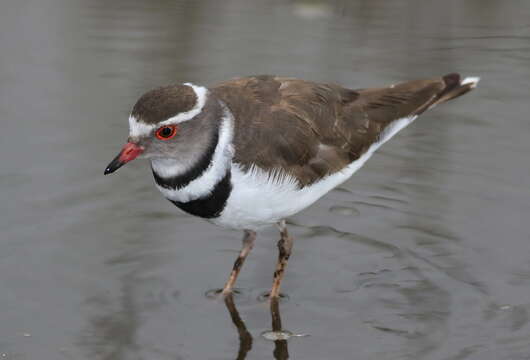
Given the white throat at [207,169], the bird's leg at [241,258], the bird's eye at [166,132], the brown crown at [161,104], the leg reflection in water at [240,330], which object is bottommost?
the leg reflection in water at [240,330]

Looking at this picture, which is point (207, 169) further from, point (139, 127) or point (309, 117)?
point (309, 117)

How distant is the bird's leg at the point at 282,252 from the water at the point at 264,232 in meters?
0.14

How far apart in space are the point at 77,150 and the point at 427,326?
3.71 metres

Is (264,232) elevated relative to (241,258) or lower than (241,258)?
lower

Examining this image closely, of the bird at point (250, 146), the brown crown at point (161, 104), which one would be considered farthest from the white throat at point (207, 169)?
the brown crown at point (161, 104)

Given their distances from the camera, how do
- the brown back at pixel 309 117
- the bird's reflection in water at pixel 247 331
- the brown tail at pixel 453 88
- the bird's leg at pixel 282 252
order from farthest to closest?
the brown tail at pixel 453 88
the bird's leg at pixel 282 252
the brown back at pixel 309 117
the bird's reflection in water at pixel 247 331

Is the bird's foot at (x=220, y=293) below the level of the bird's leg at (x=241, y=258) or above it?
below

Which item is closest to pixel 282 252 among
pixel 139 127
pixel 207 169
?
pixel 207 169

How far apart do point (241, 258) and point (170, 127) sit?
120 centimetres

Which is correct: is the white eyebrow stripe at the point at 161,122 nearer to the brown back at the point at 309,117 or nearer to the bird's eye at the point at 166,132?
the bird's eye at the point at 166,132

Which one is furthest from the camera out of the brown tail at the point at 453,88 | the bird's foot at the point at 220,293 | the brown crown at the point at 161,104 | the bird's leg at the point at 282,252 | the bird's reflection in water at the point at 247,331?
the brown tail at the point at 453,88

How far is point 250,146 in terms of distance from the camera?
6.13m

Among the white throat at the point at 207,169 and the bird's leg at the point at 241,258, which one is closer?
the white throat at the point at 207,169

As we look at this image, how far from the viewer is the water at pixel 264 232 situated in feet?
19.5
